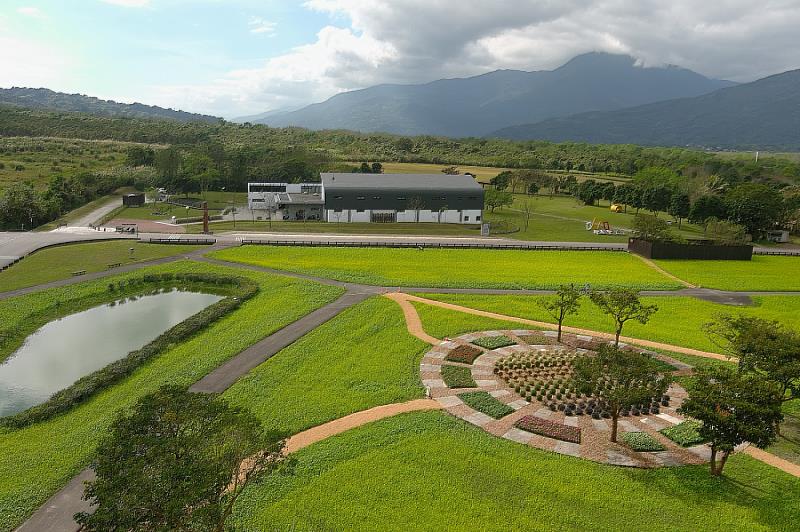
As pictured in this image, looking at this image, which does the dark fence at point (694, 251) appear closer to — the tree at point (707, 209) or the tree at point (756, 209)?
the tree at point (756, 209)

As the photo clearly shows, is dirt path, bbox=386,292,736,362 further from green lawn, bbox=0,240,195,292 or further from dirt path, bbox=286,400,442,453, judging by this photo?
green lawn, bbox=0,240,195,292

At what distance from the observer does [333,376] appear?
94.9ft

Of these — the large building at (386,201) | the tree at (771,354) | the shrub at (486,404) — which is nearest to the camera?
the tree at (771,354)

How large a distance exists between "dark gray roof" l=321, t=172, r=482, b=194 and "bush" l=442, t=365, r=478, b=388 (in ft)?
192

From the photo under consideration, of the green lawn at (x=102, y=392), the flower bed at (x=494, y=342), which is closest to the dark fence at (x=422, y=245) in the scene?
the green lawn at (x=102, y=392)

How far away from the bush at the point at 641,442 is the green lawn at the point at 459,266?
26134 millimetres

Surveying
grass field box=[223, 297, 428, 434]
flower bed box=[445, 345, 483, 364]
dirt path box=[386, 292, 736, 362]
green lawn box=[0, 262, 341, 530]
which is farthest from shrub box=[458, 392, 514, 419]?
green lawn box=[0, 262, 341, 530]

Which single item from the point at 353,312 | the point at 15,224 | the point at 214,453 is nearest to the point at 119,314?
the point at 353,312

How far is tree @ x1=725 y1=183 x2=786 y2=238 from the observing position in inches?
3127

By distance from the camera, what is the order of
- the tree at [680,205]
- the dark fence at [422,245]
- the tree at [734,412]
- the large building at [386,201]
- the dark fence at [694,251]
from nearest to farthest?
the tree at [734,412] → the dark fence at [694,251] → the dark fence at [422,245] → the large building at [386,201] → the tree at [680,205]

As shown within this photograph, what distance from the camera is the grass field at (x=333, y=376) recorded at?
992 inches

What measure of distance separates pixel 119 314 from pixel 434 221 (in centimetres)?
5560

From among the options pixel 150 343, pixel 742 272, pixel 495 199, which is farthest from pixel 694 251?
pixel 150 343

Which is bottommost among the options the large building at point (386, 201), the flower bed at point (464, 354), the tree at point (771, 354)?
the flower bed at point (464, 354)
